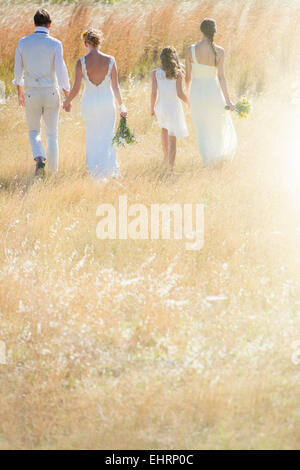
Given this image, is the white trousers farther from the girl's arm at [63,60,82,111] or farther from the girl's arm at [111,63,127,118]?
the girl's arm at [111,63,127,118]

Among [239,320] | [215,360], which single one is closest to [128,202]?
[239,320]

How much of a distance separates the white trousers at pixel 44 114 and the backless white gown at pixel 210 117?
182 centimetres

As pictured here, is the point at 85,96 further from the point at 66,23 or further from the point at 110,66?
the point at 66,23

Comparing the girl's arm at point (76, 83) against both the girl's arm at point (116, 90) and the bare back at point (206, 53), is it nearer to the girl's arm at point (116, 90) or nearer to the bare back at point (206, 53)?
the girl's arm at point (116, 90)

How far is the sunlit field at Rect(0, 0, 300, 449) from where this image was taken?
143 inches

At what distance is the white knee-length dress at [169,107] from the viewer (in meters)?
8.29

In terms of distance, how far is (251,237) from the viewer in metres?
5.96

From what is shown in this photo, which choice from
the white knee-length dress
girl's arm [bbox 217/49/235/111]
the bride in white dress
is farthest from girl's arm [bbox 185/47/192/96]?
the bride in white dress

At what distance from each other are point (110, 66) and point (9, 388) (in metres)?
4.70

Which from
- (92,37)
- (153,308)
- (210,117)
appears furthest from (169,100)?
(153,308)

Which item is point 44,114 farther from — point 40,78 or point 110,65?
point 110,65

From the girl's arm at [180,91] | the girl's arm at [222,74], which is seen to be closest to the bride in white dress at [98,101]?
the girl's arm at [180,91]

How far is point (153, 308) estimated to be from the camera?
4.72 meters

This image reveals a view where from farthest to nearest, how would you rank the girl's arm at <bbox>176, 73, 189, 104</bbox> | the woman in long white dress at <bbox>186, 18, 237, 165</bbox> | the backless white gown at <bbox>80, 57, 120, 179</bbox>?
the girl's arm at <bbox>176, 73, 189, 104</bbox>
the woman in long white dress at <bbox>186, 18, 237, 165</bbox>
the backless white gown at <bbox>80, 57, 120, 179</bbox>
